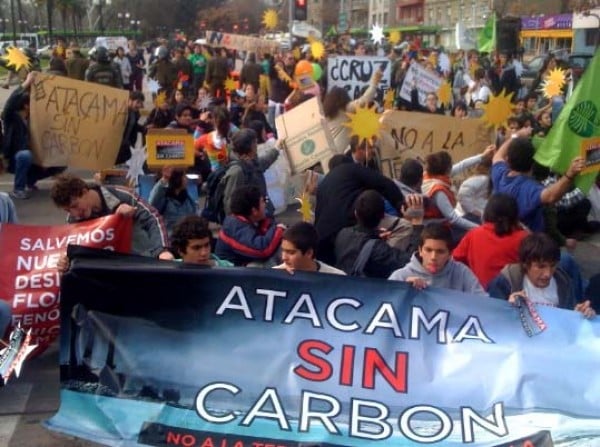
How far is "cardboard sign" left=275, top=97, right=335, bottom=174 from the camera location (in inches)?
342

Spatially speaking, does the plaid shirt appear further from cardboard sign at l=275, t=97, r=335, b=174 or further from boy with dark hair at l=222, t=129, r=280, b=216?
boy with dark hair at l=222, t=129, r=280, b=216

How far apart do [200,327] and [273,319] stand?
358 millimetres

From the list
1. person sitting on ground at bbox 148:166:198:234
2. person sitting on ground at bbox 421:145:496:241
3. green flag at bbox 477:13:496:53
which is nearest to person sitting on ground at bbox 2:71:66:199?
person sitting on ground at bbox 148:166:198:234

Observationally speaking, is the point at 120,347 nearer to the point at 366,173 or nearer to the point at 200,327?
the point at 200,327

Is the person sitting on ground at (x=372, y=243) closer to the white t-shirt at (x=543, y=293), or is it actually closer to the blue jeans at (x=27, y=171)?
the white t-shirt at (x=543, y=293)

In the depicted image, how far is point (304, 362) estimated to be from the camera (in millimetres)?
4289

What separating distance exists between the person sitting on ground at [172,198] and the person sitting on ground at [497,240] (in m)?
2.40

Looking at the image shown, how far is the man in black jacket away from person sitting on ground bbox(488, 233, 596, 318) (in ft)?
4.68

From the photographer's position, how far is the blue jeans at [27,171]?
11.0 m

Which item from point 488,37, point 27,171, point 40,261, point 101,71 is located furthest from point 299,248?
point 488,37

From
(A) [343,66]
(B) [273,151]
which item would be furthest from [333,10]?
(B) [273,151]

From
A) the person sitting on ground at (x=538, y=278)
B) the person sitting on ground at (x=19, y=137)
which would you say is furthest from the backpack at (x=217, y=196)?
the person sitting on ground at (x=19, y=137)

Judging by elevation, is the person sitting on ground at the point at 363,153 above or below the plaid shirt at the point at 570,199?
above

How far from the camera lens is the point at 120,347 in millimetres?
4457
